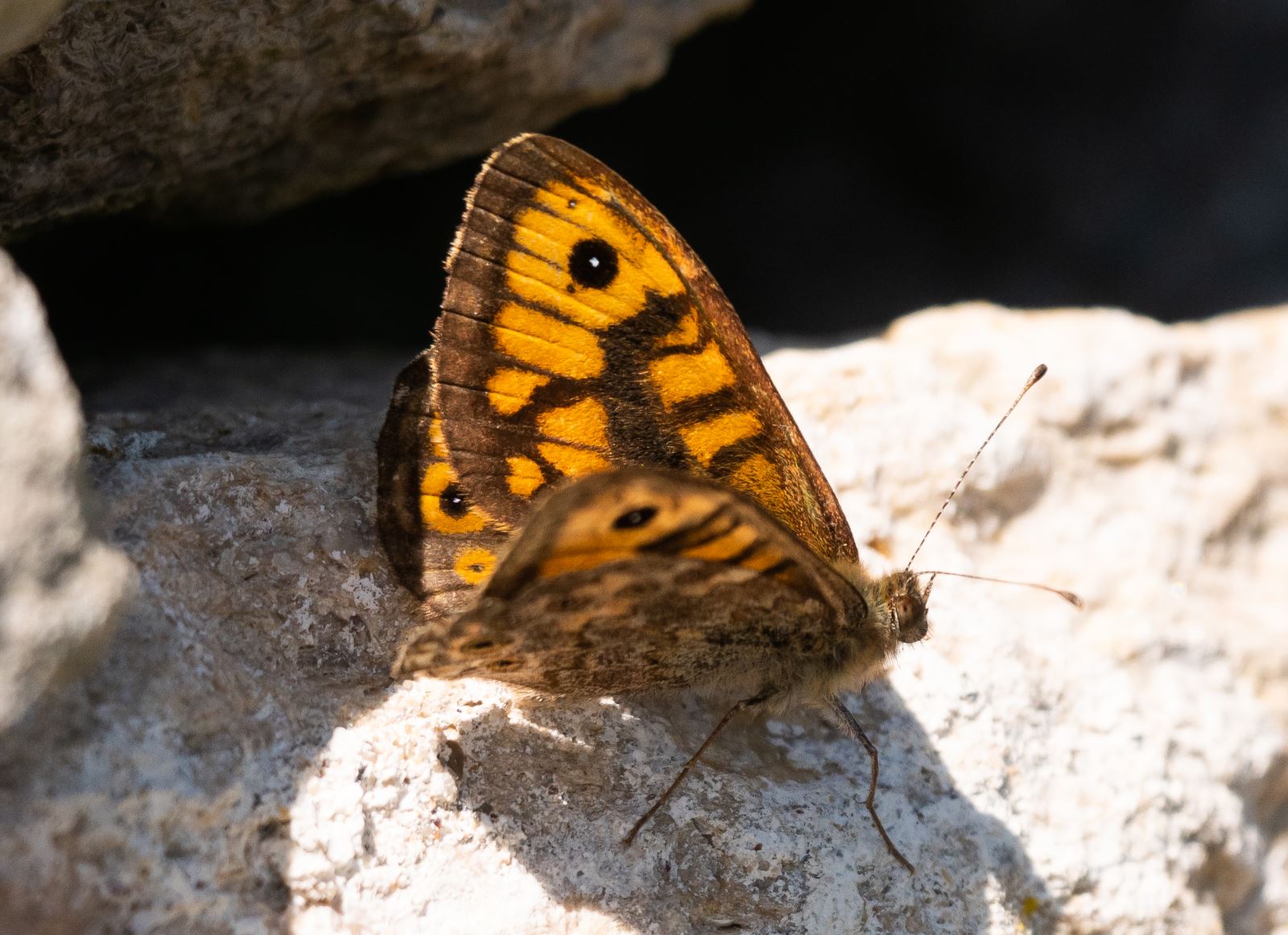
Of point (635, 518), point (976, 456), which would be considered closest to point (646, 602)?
point (635, 518)

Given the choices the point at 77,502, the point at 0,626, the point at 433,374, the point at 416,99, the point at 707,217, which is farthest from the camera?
the point at 707,217

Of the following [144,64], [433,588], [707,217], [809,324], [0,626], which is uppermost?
[144,64]

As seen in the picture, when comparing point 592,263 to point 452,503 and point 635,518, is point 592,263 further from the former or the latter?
point 635,518

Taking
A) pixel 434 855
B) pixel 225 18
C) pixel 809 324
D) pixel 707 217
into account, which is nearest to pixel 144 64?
pixel 225 18

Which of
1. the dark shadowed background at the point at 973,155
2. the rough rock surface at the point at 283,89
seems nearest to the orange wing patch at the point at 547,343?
the rough rock surface at the point at 283,89

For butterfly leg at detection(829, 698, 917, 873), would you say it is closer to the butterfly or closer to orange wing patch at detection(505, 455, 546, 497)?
the butterfly

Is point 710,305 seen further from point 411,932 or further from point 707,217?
point 707,217
